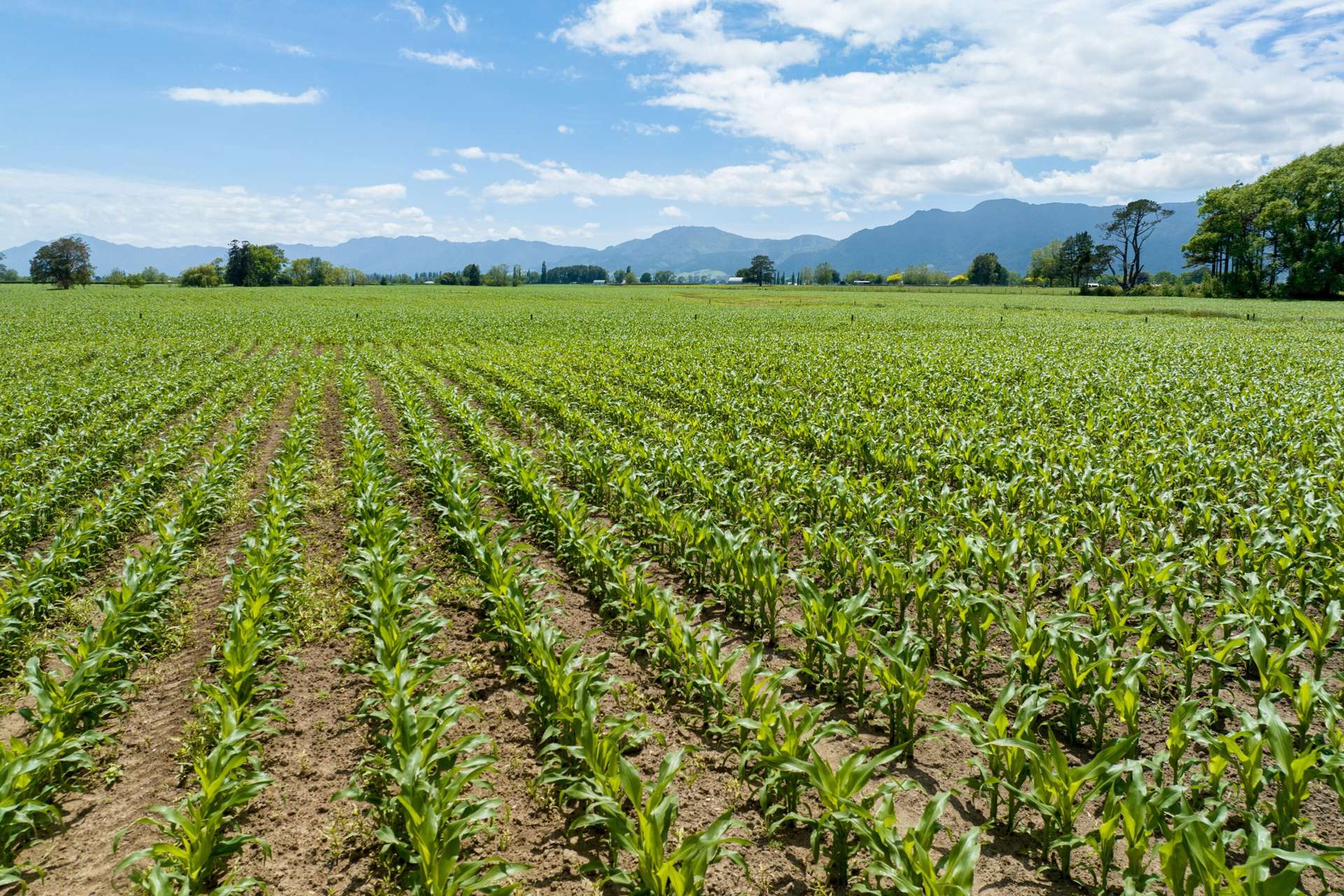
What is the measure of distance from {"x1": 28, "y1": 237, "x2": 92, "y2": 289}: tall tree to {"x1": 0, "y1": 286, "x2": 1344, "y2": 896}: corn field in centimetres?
10012

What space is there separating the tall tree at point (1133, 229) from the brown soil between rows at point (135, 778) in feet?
356

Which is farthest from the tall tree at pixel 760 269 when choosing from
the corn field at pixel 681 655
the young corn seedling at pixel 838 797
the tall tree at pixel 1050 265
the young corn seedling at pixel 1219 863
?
the young corn seedling at pixel 1219 863

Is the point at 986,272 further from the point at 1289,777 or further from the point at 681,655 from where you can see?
the point at 1289,777

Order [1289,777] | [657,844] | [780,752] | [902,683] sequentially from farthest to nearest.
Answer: [902,683] < [780,752] < [1289,777] < [657,844]

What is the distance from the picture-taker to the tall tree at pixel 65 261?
3376 inches

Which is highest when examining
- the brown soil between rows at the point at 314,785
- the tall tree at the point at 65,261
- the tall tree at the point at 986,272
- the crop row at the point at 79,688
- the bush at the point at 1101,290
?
the tall tree at the point at 986,272

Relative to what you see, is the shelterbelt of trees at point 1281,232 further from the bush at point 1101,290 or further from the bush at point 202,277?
the bush at point 202,277

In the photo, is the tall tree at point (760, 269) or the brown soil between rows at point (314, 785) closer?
the brown soil between rows at point (314, 785)

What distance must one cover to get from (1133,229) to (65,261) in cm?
14682

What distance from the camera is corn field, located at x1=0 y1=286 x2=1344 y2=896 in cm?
344

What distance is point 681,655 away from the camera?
5008 mm

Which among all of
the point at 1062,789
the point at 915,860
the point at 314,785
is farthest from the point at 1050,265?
the point at 314,785

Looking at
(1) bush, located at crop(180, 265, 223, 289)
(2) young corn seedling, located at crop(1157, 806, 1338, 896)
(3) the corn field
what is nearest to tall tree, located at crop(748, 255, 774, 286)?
(1) bush, located at crop(180, 265, 223, 289)

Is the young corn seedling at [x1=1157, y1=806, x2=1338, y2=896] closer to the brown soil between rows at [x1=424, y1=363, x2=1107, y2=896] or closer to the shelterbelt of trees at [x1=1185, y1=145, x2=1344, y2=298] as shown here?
the brown soil between rows at [x1=424, y1=363, x2=1107, y2=896]
